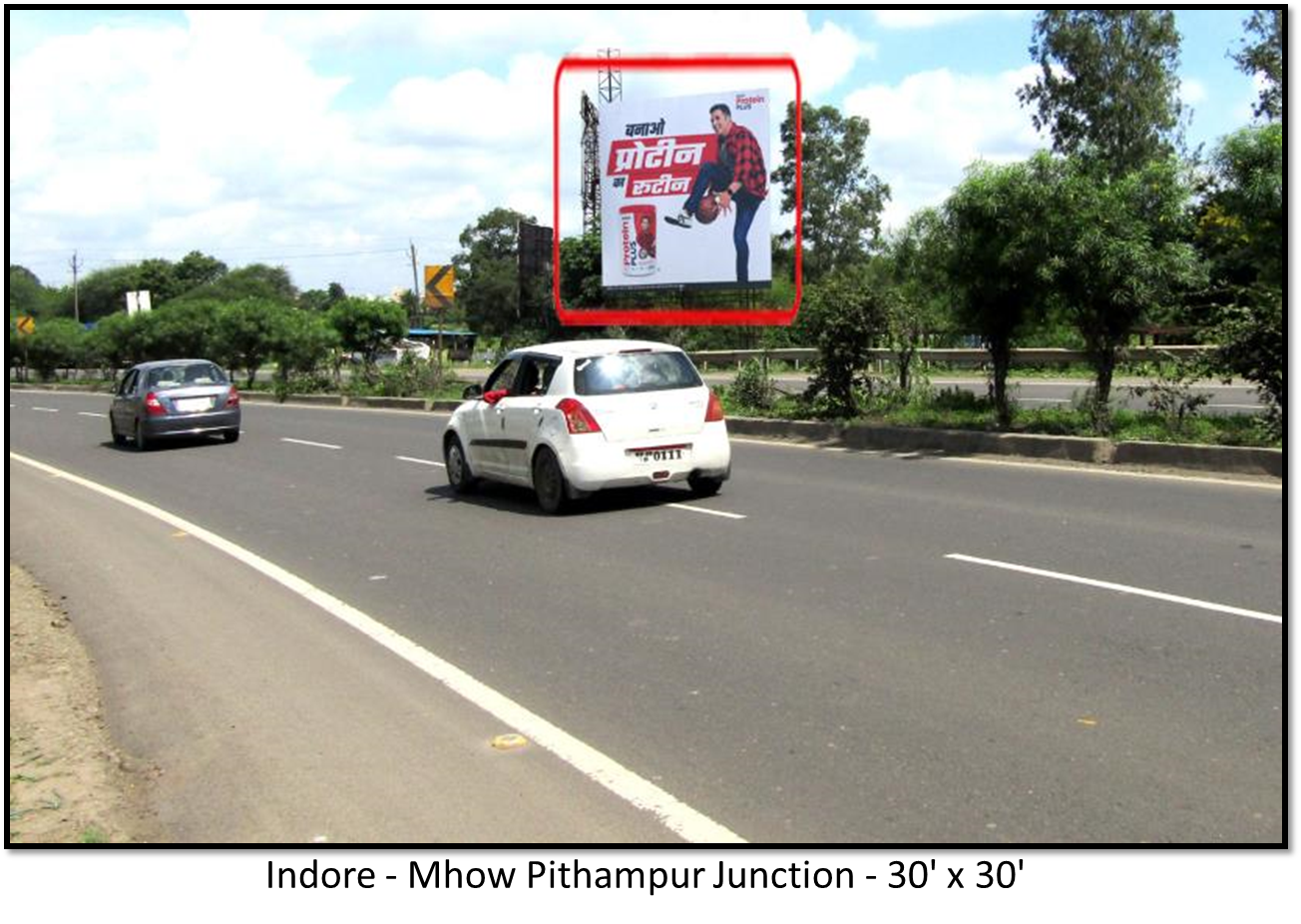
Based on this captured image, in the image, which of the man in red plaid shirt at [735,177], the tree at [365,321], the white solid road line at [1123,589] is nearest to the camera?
the white solid road line at [1123,589]

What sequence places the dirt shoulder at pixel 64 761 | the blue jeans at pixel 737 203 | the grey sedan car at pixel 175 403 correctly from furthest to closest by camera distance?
1. the blue jeans at pixel 737 203
2. the grey sedan car at pixel 175 403
3. the dirt shoulder at pixel 64 761

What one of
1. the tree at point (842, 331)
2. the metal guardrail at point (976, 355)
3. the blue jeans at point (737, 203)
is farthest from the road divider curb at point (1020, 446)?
the blue jeans at point (737, 203)

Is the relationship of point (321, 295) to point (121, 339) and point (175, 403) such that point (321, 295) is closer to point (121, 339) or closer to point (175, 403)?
point (121, 339)

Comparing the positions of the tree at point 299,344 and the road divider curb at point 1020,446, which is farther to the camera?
the tree at point 299,344

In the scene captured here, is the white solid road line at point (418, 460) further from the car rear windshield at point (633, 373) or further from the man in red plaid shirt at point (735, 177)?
the man in red plaid shirt at point (735, 177)

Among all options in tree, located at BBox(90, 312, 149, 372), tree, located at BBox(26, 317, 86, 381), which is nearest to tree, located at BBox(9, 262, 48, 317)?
tree, located at BBox(26, 317, 86, 381)

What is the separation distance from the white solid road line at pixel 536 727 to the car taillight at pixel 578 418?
2.98 meters

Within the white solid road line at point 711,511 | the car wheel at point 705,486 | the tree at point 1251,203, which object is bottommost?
the white solid road line at point 711,511

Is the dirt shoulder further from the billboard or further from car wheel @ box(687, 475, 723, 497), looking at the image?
the billboard

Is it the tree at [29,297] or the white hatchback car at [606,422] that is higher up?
the tree at [29,297]

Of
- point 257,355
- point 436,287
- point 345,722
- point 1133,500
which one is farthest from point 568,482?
point 257,355

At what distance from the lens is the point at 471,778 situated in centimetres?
496

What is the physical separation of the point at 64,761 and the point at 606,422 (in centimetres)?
656

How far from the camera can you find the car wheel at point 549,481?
11.6 meters
